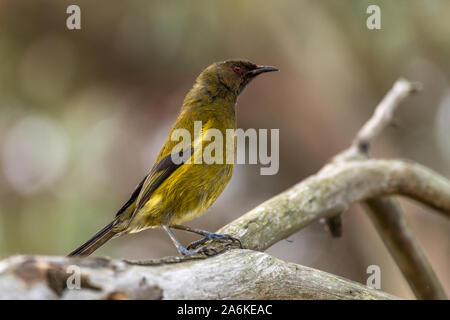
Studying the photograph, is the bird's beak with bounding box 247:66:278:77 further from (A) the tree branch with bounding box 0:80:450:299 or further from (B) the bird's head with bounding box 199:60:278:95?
(A) the tree branch with bounding box 0:80:450:299

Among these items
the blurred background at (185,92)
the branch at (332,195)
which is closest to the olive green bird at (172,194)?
the branch at (332,195)

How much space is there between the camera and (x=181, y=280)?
1.84 metres

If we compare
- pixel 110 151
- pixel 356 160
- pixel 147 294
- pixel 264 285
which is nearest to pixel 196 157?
pixel 264 285

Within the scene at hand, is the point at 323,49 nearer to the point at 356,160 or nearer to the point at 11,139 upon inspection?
the point at 356,160

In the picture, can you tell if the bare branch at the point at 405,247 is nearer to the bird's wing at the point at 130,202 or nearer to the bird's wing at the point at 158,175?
the bird's wing at the point at 158,175

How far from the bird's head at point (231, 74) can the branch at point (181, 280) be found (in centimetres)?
177

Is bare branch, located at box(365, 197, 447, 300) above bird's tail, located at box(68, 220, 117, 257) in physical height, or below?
below

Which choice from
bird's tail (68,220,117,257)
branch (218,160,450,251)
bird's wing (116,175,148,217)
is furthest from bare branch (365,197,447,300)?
bird's tail (68,220,117,257)

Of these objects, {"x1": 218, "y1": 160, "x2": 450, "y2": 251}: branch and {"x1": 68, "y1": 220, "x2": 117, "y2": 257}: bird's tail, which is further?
{"x1": 218, "y1": 160, "x2": 450, "y2": 251}: branch

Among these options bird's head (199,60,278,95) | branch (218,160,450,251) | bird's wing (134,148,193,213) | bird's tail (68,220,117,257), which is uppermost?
bird's head (199,60,278,95)

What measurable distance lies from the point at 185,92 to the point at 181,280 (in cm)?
673

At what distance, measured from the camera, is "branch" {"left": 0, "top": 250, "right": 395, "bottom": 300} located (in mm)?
1545

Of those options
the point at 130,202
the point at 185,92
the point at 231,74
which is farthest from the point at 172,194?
the point at 185,92

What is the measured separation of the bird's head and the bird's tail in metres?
1.28
